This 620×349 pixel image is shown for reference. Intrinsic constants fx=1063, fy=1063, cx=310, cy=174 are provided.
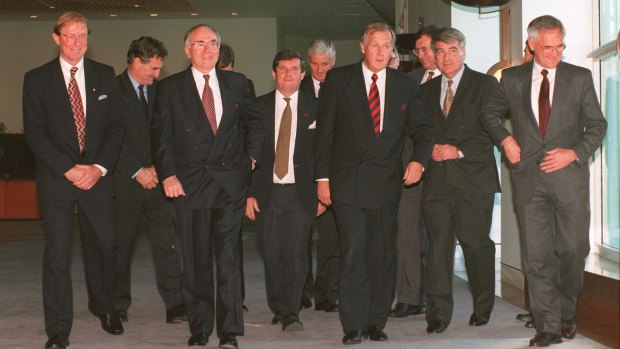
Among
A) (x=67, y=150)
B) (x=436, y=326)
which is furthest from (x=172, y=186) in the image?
(x=436, y=326)

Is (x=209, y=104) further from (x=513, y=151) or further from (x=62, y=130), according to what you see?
(x=513, y=151)

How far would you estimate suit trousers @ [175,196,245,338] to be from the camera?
5.14 m

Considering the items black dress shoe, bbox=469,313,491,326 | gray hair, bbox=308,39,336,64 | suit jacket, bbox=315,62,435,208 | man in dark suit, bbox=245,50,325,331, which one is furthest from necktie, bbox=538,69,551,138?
gray hair, bbox=308,39,336,64

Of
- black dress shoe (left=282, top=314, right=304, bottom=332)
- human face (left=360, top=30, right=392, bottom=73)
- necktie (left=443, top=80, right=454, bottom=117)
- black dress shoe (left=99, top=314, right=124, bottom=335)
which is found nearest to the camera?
human face (left=360, top=30, right=392, bottom=73)

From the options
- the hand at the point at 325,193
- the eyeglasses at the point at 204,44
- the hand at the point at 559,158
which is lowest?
the hand at the point at 325,193

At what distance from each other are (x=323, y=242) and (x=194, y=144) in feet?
6.72

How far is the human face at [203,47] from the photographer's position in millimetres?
5094

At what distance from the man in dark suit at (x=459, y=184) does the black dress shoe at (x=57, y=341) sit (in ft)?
6.41

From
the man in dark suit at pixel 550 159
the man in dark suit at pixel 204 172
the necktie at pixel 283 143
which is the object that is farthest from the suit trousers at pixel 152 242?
the man in dark suit at pixel 550 159

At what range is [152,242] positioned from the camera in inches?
246

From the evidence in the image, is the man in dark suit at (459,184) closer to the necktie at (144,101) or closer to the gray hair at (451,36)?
the gray hair at (451,36)

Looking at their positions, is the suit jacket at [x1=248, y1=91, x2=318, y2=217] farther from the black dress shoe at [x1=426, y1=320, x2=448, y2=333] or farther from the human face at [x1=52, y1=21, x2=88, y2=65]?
the human face at [x1=52, y1=21, x2=88, y2=65]

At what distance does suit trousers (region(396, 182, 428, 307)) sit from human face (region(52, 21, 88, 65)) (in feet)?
7.28

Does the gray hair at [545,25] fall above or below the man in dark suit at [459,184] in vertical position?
above
